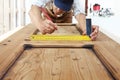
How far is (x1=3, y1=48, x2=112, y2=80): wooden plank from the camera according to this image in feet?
3.05

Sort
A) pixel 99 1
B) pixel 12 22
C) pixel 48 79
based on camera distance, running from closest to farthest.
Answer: pixel 48 79 < pixel 12 22 < pixel 99 1

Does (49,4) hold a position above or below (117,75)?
above

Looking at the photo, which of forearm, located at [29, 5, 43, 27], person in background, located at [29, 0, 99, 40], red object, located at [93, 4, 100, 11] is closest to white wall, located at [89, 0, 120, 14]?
red object, located at [93, 4, 100, 11]

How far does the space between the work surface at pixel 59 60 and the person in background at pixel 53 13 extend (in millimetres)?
196

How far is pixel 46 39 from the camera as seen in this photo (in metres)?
1.67

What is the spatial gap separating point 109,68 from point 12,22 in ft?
10.3

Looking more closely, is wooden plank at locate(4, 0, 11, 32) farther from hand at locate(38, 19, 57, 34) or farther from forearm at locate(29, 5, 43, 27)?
hand at locate(38, 19, 57, 34)

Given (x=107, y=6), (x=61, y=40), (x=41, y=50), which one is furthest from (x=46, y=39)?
(x=107, y=6)

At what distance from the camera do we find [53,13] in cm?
256

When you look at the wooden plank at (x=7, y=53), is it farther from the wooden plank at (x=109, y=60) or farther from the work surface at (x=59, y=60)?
the wooden plank at (x=109, y=60)

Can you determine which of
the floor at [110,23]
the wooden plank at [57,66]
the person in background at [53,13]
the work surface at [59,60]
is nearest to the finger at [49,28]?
the person in background at [53,13]

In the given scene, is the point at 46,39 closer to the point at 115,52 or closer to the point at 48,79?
the point at 115,52

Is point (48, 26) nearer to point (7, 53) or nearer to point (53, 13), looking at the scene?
point (7, 53)

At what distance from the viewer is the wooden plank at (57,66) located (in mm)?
930
